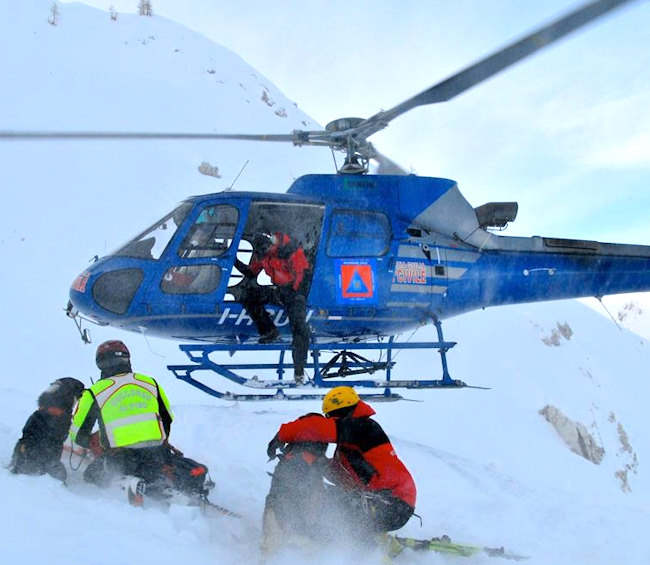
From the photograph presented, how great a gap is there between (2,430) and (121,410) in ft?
5.48

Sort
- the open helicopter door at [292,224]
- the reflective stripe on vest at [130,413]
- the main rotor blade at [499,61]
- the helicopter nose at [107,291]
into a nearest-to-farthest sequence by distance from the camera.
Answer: the main rotor blade at [499,61] < the reflective stripe on vest at [130,413] < the helicopter nose at [107,291] < the open helicopter door at [292,224]

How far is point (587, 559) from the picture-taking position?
15.5 ft

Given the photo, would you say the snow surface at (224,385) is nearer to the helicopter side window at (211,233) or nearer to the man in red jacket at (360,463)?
the man in red jacket at (360,463)

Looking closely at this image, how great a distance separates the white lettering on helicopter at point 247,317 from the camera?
584 cm

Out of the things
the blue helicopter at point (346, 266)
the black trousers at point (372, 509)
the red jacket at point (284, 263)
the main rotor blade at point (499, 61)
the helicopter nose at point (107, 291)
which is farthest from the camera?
the red jacket at point (284, 263)

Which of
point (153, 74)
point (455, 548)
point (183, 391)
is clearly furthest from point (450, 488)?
point (153, 74)

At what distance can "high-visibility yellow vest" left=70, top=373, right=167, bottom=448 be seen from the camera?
12.7ft

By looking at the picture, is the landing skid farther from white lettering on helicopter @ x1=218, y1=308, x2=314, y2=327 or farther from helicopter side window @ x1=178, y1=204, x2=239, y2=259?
helicopter side window @ x1=178, y1=204, x2=239, y2=259

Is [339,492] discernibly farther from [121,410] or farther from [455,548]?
[121,410]

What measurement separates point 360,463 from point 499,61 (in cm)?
282

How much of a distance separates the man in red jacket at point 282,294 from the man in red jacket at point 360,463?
1910 millimetres

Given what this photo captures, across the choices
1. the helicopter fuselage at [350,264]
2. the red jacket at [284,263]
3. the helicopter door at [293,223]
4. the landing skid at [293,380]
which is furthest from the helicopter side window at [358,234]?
the landing skid at [293,380]

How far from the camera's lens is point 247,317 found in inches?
233

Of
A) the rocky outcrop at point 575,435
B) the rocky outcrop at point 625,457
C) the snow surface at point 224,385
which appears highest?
the snow surface at point 224,385
